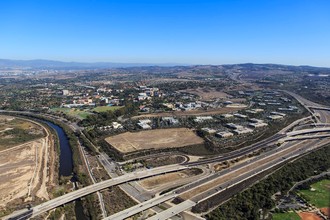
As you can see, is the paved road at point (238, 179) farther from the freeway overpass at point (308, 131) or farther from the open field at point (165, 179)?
the open field at point (165, 179)

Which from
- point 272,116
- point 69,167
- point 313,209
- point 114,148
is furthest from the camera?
point 272,116

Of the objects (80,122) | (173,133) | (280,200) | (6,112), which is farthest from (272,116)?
(6,112)

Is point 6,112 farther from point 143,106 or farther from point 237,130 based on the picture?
point 237,130

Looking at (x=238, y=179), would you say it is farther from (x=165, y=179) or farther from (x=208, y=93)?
(x=208, y=93)

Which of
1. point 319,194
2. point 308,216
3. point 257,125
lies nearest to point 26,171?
point 308,216

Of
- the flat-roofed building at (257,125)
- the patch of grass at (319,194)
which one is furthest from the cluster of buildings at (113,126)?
the patch of grass at (319,194)

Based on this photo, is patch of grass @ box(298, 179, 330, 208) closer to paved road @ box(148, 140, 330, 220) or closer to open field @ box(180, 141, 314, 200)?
paved road @ box(148, 140, 330, 220)
